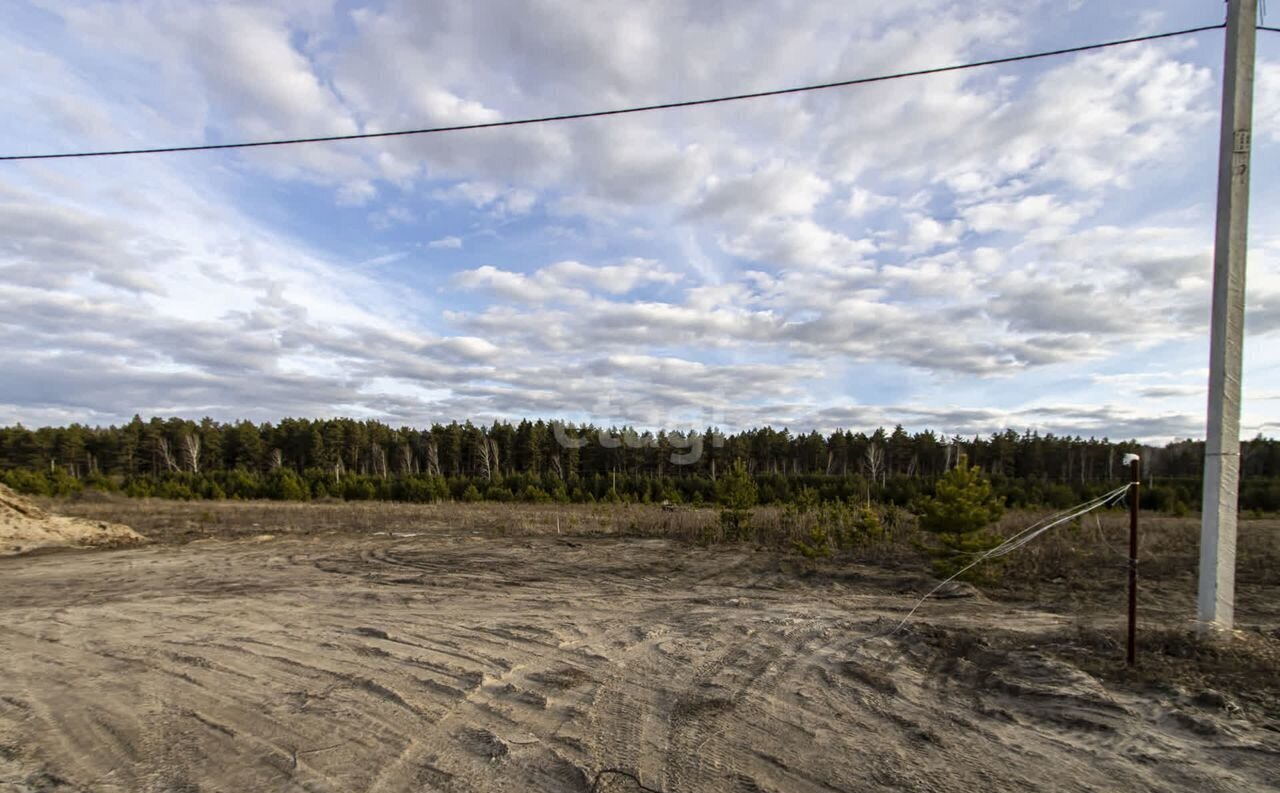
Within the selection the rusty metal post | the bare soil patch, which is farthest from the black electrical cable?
the rusty metal post

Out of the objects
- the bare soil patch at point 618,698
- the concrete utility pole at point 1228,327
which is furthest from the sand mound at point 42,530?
the concrete utility pole at point 1228,327

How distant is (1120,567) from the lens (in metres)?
14.3

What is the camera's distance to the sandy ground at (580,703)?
4254mm

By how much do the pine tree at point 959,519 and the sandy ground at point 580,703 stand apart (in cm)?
267

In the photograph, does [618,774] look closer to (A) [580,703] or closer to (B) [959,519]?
(A) [580,703]

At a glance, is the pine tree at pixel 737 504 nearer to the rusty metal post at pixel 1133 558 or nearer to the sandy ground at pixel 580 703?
the sandy ground at pixel 580 703

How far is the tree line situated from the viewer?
5506cm

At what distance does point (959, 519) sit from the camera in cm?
1275

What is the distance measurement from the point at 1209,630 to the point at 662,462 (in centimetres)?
6547

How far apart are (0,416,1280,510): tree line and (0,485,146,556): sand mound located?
30946 millimetres

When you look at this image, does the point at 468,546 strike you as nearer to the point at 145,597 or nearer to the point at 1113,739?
the point at 145,597

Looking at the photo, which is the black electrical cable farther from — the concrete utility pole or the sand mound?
the sand mound

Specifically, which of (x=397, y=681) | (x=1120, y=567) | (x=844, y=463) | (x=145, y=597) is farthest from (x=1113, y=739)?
(x=844, y=463)

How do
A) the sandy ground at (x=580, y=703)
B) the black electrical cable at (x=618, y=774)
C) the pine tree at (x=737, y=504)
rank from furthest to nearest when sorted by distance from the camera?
1. the pine tree at (x=737, y=504)
2. the sandy ground at (x=580, y=703)
3. the black electrical cable at (x=618, y=774)
